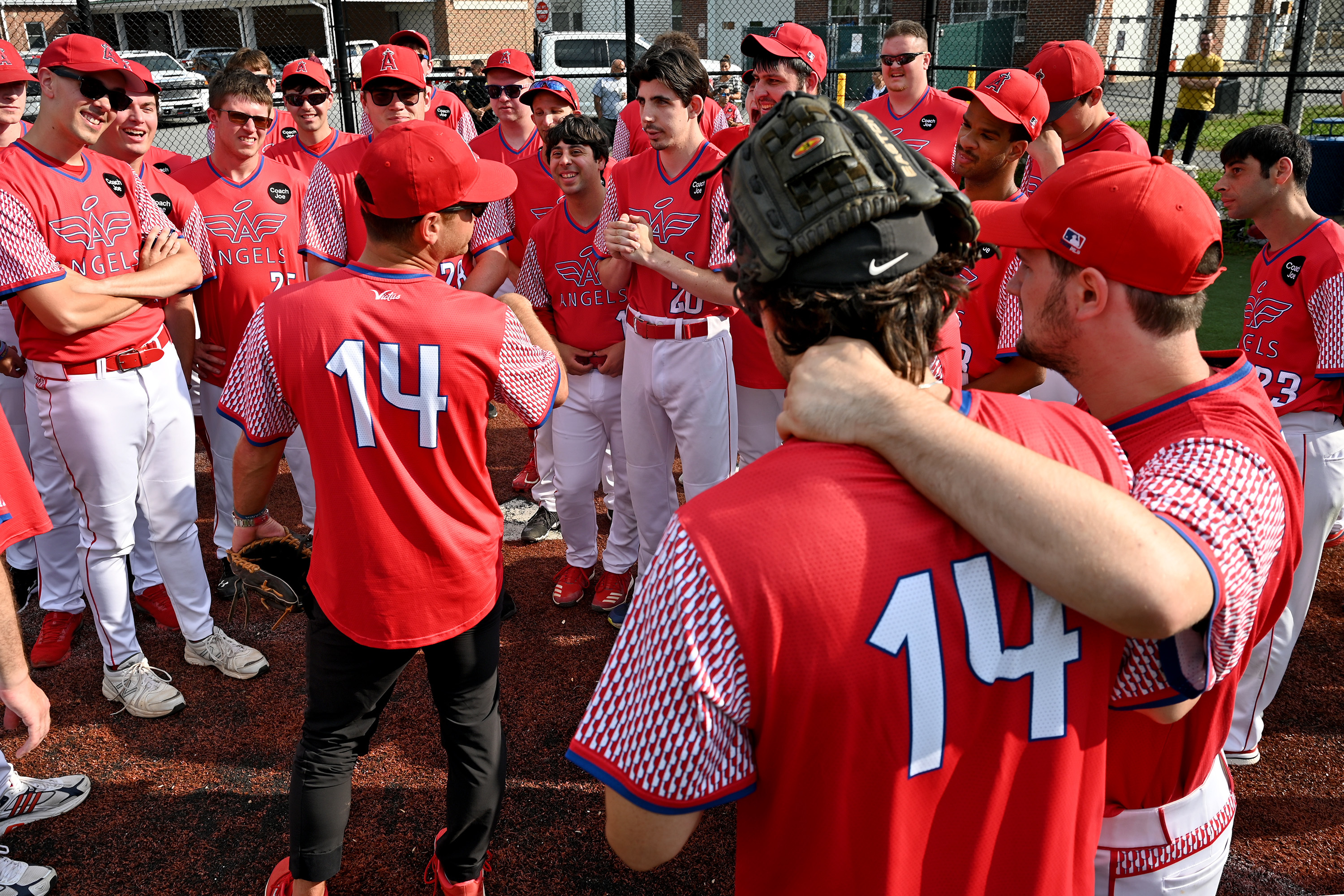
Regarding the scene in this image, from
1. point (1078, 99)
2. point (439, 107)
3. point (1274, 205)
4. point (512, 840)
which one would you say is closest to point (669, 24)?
point (439, 107)

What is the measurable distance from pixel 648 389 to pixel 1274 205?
274 cm

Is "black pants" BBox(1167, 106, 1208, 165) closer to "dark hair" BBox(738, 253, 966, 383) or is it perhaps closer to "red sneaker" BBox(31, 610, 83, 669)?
"dark hair" BBox(738, 253, 966, 383)

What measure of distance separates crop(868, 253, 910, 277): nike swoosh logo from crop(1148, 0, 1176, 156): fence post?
296 inches

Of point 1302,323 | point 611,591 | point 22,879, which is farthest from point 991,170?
point 22,879

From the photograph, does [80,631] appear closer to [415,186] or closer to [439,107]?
[415,186]

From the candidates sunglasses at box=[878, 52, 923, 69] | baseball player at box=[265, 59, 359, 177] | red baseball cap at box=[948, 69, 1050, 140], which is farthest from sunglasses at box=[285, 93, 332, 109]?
red baseball cap at box=[948, 69, 1050, 140]

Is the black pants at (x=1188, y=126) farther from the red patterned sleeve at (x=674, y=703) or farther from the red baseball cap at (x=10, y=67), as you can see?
the red patterned sleeve at (x=674, y=703)

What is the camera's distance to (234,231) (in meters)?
4.45

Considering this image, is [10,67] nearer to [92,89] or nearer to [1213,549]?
[92,89]

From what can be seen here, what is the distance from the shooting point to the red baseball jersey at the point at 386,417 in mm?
2350

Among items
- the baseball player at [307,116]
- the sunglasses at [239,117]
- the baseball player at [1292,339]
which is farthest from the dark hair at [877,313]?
the baseball player at [307,116]

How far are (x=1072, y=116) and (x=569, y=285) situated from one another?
3033 mm

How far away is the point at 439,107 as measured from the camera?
275 inches

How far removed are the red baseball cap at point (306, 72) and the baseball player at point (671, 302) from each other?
248cm
